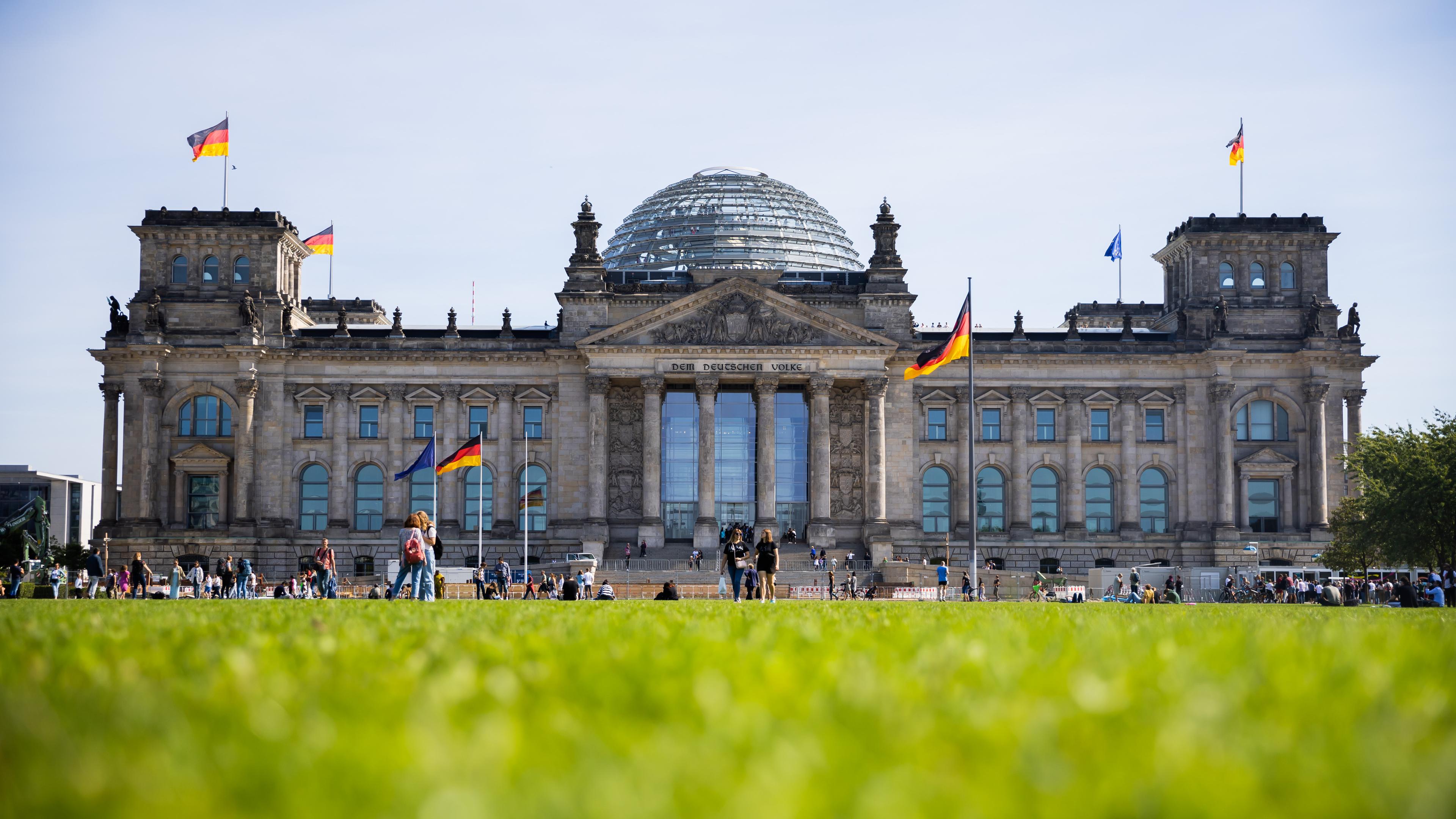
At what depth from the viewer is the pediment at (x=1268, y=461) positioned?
85312 millimetres

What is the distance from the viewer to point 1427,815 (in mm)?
3475

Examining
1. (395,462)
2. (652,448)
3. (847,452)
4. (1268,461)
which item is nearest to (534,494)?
(652,448)

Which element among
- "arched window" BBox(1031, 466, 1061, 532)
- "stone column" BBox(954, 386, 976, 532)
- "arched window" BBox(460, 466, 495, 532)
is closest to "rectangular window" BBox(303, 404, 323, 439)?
"arched window" BBox(460, 466, 495, 532)

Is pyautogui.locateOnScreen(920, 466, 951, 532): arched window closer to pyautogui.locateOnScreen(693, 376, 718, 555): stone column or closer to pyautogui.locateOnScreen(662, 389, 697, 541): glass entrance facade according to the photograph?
pyautogui.locateOnScreen(693, 376, 718, 555): stone column

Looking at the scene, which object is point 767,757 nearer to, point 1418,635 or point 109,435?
point 1418,635

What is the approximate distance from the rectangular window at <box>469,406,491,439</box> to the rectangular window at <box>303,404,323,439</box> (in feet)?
30.7

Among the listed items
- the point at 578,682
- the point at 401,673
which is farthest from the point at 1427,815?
the point at 401,673

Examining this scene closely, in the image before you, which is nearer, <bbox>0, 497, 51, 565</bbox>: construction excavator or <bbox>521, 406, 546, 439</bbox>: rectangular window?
<bbox>0, 497, 51, 565</bbox>: construction excavator

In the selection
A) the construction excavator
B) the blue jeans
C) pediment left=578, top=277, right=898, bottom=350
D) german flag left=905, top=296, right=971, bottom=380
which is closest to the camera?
the blue jeans

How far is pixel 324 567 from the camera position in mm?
47875

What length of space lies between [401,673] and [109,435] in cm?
8564

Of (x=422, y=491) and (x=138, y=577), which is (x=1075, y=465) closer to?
(x=422, y=491)

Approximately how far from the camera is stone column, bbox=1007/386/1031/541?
281ft

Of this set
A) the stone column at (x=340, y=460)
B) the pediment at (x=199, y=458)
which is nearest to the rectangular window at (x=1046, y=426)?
the stone column at (x=340, y=460)
